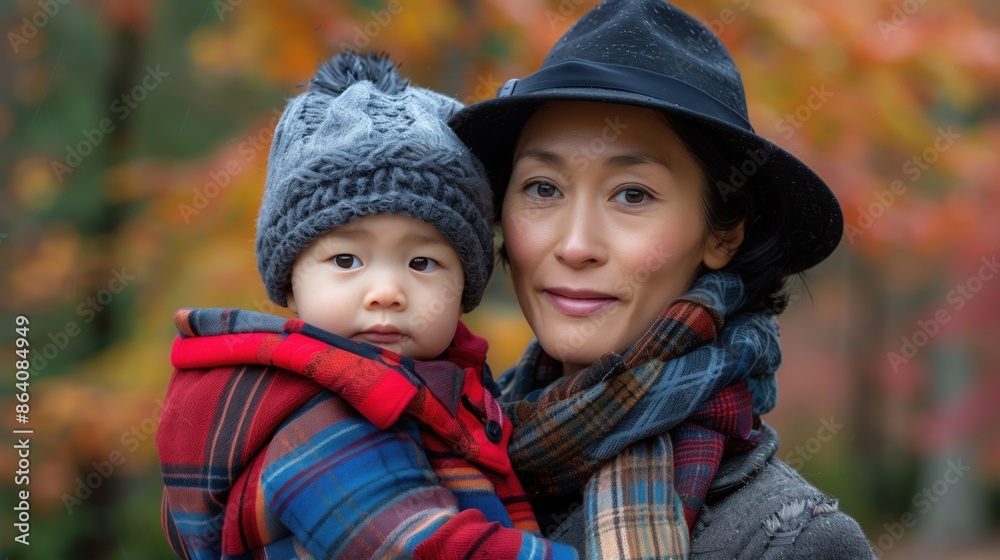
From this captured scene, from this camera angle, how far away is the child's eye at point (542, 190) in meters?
2.32

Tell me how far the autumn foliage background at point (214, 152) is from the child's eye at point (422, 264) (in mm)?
1340

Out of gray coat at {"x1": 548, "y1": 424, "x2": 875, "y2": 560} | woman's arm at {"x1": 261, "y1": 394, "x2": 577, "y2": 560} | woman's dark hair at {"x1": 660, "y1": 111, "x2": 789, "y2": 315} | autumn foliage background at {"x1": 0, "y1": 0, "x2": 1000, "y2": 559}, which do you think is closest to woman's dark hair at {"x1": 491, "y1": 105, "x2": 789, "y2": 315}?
woman's dark hair at {"x1": 660, "y1": 111, "x2": 789, "y2": 315}

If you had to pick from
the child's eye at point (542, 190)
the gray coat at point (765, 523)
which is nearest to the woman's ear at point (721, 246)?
the child's eye at point (542, 190)

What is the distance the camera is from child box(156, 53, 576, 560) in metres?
1.79

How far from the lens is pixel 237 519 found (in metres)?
1.86

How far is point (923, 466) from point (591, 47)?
990 cm

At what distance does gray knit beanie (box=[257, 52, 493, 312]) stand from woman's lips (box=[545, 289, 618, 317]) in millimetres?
184

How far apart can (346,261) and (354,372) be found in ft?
1.01

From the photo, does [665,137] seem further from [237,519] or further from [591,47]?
[237,519]

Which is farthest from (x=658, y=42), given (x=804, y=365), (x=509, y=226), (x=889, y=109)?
(x=804, y=365)

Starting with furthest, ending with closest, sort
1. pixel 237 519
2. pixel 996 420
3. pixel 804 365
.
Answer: pixel 804 365 < pixel 996 420 < pixel 237 519

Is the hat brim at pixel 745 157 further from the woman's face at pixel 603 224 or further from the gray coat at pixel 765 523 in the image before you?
the gray coat at pixel 765 523

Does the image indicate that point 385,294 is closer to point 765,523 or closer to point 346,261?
point 346,261

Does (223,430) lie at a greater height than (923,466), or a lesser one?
greater
